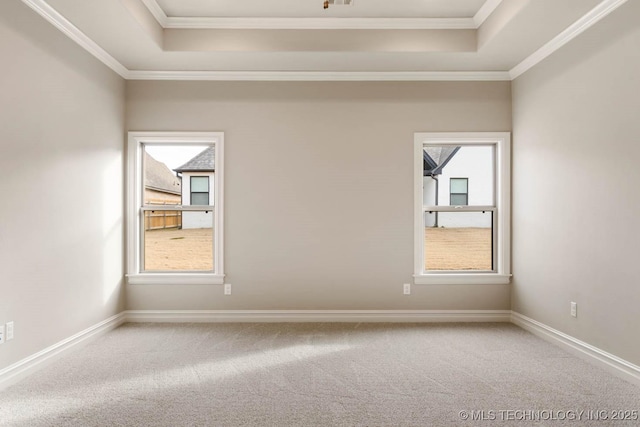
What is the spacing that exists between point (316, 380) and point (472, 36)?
3479 millimetres

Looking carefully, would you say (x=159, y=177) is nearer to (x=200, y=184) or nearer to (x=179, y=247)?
(x=200, y=184)

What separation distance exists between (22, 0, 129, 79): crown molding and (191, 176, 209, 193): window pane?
1.36 m

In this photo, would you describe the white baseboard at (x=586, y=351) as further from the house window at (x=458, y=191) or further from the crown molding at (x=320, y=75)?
the crown molding at (x=320, y=75)

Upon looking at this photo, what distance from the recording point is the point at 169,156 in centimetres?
430

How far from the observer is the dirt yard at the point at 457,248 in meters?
4.28

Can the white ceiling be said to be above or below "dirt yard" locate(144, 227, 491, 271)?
above

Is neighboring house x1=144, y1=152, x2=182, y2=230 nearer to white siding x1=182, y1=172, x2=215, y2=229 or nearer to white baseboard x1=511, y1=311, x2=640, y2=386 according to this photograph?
white siding x1=182, y1=172, x2=215, y2=229

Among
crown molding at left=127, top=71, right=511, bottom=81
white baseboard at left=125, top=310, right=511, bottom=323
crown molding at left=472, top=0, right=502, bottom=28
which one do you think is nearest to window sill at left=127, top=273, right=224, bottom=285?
white baseboard at left=125, top=310, right=511, bottom=323

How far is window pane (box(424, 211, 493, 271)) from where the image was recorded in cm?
428

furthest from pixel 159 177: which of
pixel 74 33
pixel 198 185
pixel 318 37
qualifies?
pixel 318 37

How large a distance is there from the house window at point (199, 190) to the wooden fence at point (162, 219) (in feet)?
0.85

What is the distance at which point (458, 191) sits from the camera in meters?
4.30

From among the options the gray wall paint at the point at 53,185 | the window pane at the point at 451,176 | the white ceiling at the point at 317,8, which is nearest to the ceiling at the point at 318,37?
the white ceiling at the point at 317,8

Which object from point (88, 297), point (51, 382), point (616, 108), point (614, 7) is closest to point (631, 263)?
point (616, 108)
